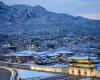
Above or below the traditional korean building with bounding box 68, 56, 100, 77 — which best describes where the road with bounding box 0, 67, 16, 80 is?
below

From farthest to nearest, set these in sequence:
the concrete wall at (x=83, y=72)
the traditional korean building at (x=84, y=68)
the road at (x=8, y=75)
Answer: the road at (x=8, y=75) → the traditional korean building at (x=84, y=68) → the concrete wall at (x=83, y=72)

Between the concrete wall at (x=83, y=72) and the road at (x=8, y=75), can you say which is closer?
the concrete wall at (x=83, y=72)

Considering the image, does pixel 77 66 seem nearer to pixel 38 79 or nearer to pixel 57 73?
pixel 57 73

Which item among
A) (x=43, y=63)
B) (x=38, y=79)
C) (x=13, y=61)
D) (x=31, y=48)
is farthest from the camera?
(x=31, y=48)

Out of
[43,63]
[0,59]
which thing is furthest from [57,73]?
[0,59]

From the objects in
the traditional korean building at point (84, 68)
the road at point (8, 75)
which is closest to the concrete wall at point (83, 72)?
the traditional korean building at point (84, 68)

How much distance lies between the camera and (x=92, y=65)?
200ft

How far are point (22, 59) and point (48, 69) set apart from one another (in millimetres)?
29193

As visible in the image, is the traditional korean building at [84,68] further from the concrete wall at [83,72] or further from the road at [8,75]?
the road at [8,75]

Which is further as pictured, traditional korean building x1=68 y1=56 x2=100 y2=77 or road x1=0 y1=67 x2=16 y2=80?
road x1=0 y1=67 x2=16 y2=80

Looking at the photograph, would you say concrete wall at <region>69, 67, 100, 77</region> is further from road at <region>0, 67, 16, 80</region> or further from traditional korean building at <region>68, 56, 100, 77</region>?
road at <region>0, 67, 16, 80</region>

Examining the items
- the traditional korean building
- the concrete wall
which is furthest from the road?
the traditional korean building

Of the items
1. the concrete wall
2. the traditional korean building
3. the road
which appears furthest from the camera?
the road

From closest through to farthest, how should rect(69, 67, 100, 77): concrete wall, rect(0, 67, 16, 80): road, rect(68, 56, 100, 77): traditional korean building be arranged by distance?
rect(69, 67, 100, 77): concrete wall, rect(68, 56, 100, 77): traditional korean building, rect(0, 67, 16, 80): road
